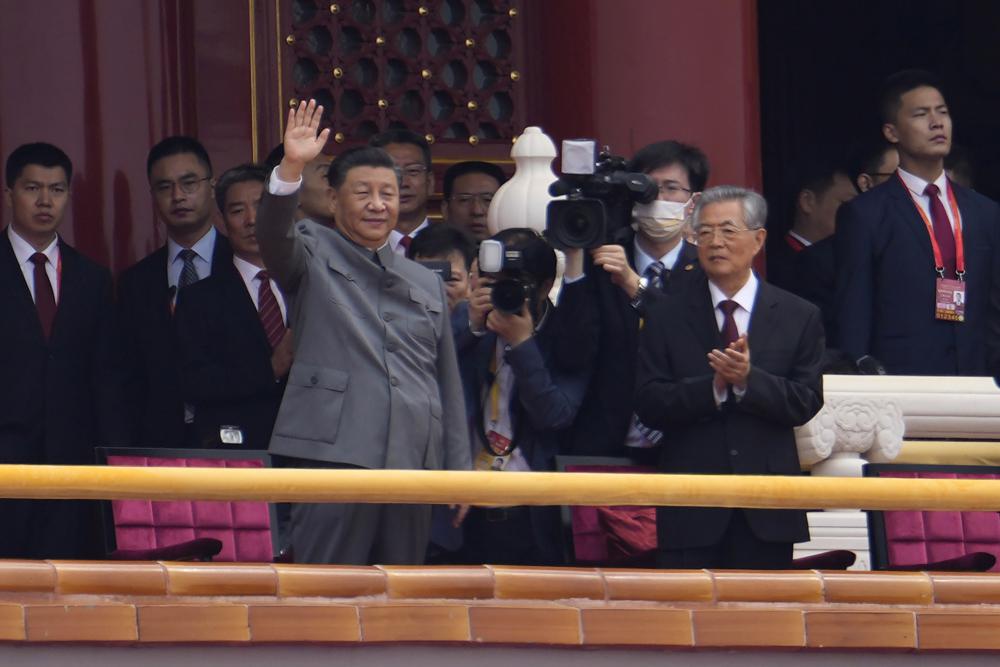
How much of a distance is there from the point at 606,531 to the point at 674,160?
1.20 meters

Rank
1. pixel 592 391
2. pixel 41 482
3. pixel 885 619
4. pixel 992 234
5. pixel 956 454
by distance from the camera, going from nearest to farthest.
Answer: pixel 41 482
pixel 885 619
pixel 592 391
pixel 956 454
pixel 992 234

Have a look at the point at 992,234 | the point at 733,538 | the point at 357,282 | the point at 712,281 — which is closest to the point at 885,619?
the point at 733,538

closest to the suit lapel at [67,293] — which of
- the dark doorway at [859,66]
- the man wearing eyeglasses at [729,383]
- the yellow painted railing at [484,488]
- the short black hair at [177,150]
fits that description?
the short black hair at [177,150]

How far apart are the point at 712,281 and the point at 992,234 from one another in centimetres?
161

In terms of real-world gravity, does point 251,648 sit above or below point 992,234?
below

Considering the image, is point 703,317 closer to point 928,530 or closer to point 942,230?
point 928,530

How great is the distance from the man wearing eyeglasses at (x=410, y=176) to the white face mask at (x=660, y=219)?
3.38ft

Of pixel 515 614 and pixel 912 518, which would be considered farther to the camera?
pixel 912 518

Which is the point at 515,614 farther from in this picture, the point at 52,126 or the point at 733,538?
the point at 52,126

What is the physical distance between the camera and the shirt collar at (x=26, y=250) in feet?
24.0

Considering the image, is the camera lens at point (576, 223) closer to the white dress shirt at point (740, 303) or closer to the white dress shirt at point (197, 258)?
the white dress shirt at point (740, 303)

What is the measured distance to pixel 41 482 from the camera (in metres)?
5.21

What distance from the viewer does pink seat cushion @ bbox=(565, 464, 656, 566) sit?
6250 millimetres

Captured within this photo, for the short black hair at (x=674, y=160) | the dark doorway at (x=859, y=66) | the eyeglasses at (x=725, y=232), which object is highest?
the dark doorway at (x=859, y=66)
